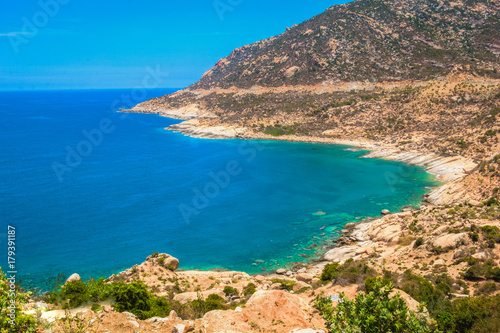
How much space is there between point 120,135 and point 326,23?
Result: 95629mm

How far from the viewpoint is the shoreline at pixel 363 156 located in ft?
114

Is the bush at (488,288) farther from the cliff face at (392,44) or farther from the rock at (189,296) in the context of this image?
the cliff face at (392,44)

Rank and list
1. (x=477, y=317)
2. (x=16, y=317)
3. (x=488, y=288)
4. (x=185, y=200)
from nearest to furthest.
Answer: (x=16, y=317)
(x=477, y=317)
(x=488, y=288)
(x=185, y=200)

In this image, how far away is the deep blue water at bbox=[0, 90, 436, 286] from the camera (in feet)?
124

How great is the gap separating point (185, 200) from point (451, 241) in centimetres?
3891

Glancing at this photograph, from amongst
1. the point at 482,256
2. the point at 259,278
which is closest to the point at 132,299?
the point at 259,278

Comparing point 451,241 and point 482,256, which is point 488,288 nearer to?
point 482,256

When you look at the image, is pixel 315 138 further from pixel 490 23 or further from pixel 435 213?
pixel 490 23

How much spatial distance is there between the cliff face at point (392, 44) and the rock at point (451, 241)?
3721 inches

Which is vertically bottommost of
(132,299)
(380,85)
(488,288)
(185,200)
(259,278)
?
(259,278)

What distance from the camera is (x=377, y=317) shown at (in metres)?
11.9

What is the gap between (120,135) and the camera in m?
120

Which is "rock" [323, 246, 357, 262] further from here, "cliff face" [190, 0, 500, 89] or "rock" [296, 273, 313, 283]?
"cliff face" [190, 0, 500, 89]

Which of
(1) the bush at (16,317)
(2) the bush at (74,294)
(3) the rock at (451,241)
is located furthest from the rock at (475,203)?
(1) the bush at (16,317)
